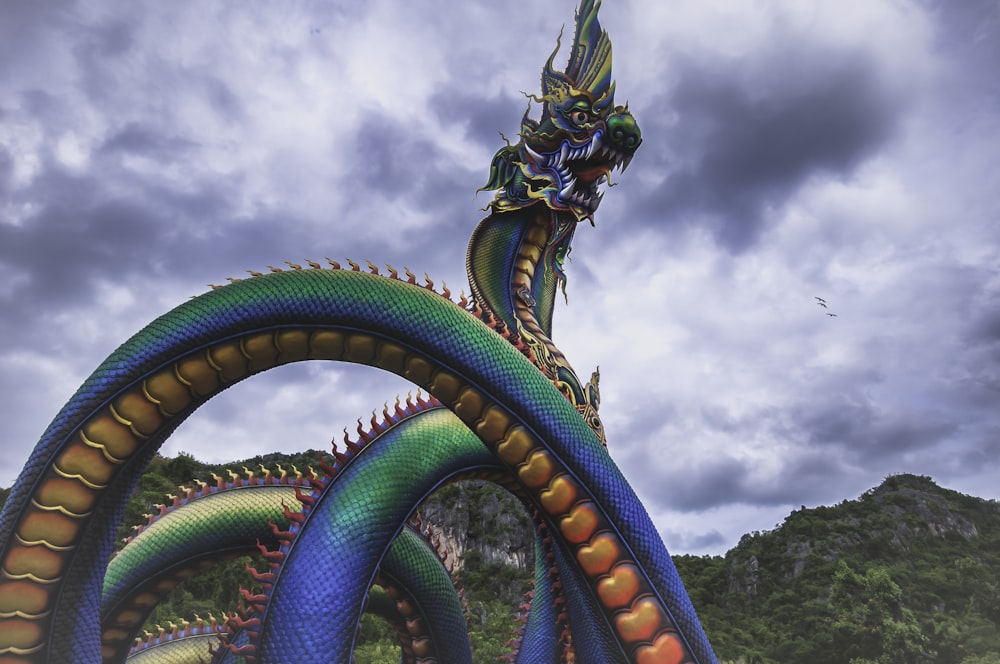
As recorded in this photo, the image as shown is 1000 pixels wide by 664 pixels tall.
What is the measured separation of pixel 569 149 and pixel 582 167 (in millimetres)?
277

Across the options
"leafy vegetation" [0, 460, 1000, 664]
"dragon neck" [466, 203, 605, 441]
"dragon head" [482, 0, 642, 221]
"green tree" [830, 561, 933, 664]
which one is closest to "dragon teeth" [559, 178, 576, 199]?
"dragon head" [482, 0, 642, 221]

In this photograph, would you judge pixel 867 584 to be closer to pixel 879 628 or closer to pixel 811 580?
pixel 879 628

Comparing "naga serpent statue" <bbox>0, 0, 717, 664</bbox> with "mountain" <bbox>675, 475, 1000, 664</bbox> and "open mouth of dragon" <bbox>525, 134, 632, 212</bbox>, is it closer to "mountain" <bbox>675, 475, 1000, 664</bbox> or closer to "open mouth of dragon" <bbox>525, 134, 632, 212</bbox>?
"open mouth of dragon" <bbox>525, 134, 632, 212</bbox>

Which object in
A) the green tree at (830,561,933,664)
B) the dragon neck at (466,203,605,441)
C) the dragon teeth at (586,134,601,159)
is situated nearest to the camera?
the dragon neck at (466,203,605,441)

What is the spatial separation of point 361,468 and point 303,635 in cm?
118

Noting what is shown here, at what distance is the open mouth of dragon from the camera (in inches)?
318

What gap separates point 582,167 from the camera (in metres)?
8.22

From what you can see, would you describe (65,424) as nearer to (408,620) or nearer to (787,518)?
(408,620)

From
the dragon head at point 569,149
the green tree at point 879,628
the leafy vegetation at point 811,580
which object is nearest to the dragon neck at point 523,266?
the dragon head at point 569,149

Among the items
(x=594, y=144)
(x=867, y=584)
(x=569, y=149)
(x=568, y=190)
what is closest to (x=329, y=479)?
(x=568, y=190)

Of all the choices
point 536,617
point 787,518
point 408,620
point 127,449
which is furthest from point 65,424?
point 787,518

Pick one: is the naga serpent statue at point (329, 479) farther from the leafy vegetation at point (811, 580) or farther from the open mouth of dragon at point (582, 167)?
the open mouth of dragon at point (582, 167)

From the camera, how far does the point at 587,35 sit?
9.00 meters

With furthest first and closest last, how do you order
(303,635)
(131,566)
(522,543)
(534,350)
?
(522,543) < (534,350) < (131,566) < (303,635)
